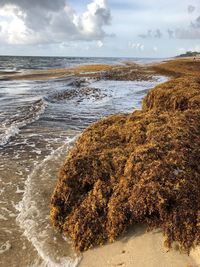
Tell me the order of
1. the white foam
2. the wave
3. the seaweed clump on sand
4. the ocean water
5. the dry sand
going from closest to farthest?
1. the dry sand
2. the seaweed clump on sand
3. the white foam
4. the ocean water
5. the wave

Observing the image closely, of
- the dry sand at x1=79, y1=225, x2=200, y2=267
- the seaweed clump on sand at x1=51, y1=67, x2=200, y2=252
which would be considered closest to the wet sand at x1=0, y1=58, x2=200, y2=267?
the dry sand at x1=79, y1=225, x2=200, y2=267

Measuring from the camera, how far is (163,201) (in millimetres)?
4988

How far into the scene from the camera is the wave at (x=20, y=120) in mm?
12561

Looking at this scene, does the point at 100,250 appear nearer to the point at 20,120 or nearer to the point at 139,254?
the point at 139,254

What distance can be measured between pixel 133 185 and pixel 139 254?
1.02 meters

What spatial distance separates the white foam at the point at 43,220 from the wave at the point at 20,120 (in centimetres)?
334

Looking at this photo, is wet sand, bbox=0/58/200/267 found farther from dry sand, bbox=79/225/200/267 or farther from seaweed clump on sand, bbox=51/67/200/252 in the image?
seaweed clump on sand, bbox=51/67/200/252

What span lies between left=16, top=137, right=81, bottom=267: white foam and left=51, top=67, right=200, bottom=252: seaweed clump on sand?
0.22m

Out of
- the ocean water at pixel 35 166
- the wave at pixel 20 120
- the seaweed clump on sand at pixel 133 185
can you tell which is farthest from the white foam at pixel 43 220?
the wave at pixel 20 120

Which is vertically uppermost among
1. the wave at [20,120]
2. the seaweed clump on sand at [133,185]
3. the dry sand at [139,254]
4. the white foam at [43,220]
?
the seaweed clump on sand at [133,185]

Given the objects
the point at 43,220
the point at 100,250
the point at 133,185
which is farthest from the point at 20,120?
the point at 100,250

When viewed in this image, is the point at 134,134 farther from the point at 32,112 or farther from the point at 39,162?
the point at 32,112

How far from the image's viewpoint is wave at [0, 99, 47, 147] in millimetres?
12561

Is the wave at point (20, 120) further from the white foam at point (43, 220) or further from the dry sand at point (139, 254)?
the dry sand at point (139, 254)
